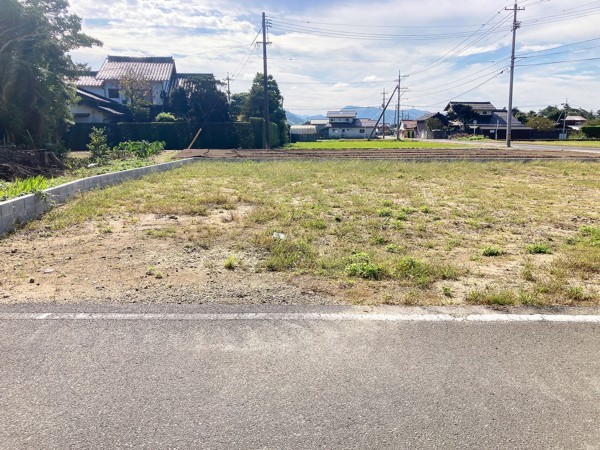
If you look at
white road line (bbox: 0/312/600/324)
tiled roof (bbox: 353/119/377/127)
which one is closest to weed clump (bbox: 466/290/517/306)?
white road line (bbox: 0/312/600/324)

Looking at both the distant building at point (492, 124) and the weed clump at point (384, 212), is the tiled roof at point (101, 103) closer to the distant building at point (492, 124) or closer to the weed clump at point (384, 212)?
the weed clump at point (384, 212)

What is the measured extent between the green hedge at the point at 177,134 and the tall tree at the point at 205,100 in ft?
6.54

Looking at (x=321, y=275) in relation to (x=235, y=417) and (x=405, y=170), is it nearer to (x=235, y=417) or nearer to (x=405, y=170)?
(x=235, y=417)

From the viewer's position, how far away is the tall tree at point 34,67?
15.4 m

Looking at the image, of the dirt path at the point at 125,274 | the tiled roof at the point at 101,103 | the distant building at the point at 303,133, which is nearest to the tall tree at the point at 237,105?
the tiled roof at the point at 101,103

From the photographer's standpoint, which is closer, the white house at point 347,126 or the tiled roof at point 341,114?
the white house at point 347,126

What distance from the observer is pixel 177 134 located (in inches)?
1258

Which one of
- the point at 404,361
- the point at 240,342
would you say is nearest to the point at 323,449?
the point at 404,361

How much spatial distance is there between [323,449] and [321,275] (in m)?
2.67

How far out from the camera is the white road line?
3.65m

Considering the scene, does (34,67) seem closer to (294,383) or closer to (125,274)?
(125,274)

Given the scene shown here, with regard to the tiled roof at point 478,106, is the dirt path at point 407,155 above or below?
below

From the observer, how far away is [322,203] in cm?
945

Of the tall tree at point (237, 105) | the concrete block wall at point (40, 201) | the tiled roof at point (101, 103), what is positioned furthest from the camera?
the tall tree at point (237, 105)
